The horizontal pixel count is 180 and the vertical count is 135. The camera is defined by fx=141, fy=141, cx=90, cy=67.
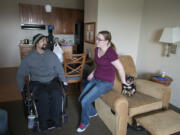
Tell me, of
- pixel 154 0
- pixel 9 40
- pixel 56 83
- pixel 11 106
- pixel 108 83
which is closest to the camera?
pixel 108 83

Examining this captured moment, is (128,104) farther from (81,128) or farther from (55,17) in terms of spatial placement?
(55,17)

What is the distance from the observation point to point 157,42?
2.76 m

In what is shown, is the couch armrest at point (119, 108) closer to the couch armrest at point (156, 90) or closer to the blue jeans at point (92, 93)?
the blue jeans at point (92, 93)

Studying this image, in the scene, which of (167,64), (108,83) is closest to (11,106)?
Answer: (108,83)

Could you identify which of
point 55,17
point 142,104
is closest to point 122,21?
point 142,104

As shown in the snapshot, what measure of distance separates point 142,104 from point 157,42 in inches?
59.5

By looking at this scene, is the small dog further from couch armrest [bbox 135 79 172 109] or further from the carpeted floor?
the carpeted floor

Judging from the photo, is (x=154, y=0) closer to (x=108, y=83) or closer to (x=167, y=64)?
(x=167, y=64)

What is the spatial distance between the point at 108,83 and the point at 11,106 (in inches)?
70.9

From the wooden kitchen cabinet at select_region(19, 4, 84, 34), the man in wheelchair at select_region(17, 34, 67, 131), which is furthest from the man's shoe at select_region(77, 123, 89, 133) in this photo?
the wooden kitchen cabinet at select_region(19, 4, 84, 34)

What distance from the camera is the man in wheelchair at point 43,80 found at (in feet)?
5.90

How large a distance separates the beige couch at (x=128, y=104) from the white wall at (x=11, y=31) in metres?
4.11

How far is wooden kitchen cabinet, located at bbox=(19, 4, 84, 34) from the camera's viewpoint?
182 inches

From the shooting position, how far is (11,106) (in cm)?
248
